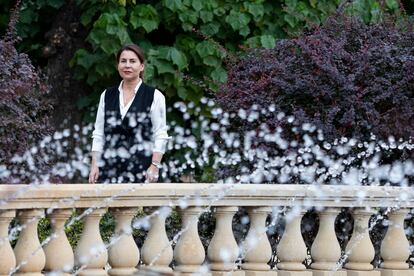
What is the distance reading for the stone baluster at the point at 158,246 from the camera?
571 cm

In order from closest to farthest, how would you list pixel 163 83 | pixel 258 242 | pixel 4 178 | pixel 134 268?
pixel 134 268, pixel 258 242, pixel 4 178, pixel 163 83

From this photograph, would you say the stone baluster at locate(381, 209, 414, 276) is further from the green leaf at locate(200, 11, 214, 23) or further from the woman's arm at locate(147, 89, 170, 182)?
the green leaf at locate(200, 11, 214, 23)

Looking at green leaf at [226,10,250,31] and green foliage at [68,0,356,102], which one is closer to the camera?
green foliage at [68,0,356,102]

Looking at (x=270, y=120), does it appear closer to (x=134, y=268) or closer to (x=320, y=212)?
(x=320, y=212)

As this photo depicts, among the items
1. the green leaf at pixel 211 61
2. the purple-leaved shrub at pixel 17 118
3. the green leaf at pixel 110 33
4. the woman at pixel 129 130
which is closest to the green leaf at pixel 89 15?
the green leaf at pixel 110 33

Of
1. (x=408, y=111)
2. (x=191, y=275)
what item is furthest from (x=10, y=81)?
(x=191, y=275)

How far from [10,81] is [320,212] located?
351cm

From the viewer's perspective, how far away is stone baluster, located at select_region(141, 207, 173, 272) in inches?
225

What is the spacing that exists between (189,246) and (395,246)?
1318mm

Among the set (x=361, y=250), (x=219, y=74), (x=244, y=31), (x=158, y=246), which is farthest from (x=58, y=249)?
(x=244, y=31)

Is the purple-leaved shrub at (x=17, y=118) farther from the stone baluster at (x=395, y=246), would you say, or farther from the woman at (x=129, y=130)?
the stone baluster at (x=395, y=246)

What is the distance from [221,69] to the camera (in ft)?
41.1

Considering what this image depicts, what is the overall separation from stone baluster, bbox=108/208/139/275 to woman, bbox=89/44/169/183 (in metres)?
1.84

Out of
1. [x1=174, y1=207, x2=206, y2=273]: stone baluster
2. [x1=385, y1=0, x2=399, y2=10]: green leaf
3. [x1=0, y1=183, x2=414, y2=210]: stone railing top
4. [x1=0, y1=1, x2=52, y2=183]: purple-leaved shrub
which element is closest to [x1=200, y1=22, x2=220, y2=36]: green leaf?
[x1=385, y1=0, x2=399, y2=10]: green leaf
